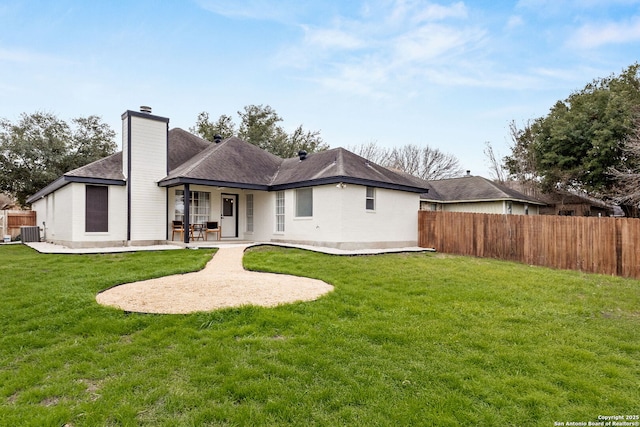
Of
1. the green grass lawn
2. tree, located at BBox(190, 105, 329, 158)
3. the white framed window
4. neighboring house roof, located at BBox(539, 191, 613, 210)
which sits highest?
tree, located at BBox(190, 105, 329, 158)

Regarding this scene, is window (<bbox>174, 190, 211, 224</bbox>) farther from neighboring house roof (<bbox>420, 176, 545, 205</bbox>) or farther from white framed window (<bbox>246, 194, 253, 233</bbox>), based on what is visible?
neighboring house roof (<bbox>420, 176, 545, 205</bbox>)

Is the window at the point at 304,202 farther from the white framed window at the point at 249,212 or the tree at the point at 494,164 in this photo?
the tree at the point at 494,164

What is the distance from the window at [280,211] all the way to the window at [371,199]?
11.6ft

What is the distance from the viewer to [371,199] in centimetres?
1356

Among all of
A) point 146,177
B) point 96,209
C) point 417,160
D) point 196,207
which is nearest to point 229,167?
point 196,207

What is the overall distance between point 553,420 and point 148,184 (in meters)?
14.1

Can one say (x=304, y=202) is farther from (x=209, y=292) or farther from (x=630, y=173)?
(x=630, y=173)

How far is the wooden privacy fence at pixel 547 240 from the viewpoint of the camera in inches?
369

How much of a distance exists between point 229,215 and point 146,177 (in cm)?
368

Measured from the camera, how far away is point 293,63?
16.3 meters

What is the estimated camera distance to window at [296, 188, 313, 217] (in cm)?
1356

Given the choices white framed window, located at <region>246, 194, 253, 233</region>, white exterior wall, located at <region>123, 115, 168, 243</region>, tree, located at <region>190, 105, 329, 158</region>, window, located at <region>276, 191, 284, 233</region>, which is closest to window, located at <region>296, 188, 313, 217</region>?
window, located at <region>276, 191, 284, 233</region>

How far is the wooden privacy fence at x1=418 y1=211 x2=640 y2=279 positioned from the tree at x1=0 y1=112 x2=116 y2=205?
25.8m

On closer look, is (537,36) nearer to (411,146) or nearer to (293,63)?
(293,63)
